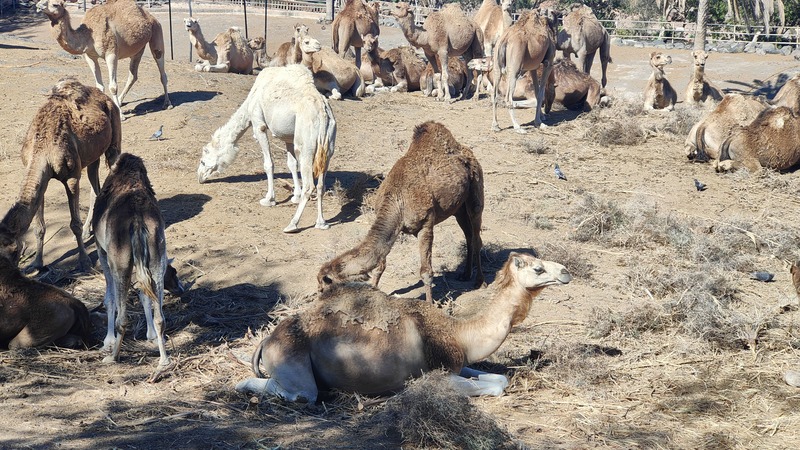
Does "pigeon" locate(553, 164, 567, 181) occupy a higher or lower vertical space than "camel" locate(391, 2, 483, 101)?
lower

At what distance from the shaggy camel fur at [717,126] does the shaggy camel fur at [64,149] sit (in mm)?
9497

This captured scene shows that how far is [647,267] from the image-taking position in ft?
→ 33.0

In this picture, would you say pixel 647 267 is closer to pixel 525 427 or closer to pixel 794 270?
pixel 794 270

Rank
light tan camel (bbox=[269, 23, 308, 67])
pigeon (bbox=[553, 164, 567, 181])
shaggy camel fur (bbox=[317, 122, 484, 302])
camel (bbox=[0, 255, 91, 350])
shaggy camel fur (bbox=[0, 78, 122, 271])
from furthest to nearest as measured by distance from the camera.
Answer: light tan camel (bbox=[269, 23, 308, 67])
pigeon (bbox=[553, 164, 567, 181])
shaggy camel fur (bbox=[0, 78, 122, 271])
shaggy camel fur (bbox=[317, 122, 484, 302])
camel (bbox=[0, 255, 91, 350])

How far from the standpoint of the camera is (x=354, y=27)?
72.1 feet

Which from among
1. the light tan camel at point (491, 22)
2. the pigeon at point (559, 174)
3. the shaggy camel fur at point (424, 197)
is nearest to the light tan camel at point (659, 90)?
the light tan camel at point (491, 22)

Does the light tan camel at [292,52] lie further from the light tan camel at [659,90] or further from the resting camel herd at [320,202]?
the light tan camel at [659,90]

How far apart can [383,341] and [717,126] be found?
34.0 feet

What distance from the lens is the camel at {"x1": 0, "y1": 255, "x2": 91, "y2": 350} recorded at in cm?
764

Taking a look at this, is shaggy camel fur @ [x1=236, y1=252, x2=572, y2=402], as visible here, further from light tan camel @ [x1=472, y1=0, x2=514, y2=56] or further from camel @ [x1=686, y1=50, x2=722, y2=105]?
light tan camel @ [x1=472, y1=0, x2=514, y2=56]

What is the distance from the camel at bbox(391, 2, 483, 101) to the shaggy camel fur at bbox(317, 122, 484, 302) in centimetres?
Result: 1142

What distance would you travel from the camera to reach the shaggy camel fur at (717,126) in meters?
14.9

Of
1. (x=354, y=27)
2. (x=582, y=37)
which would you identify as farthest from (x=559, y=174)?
(x=354, y=27)

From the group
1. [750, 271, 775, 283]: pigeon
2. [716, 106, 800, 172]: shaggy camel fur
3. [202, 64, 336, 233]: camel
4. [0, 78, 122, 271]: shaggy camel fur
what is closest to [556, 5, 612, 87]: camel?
[716, 106, 800, 172]: shaggy camel fur
